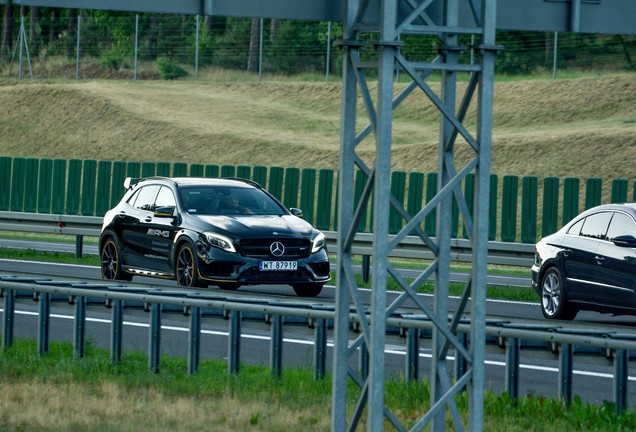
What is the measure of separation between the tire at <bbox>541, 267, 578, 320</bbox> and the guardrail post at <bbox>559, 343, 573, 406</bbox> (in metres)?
6.91

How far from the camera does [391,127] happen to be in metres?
9.20

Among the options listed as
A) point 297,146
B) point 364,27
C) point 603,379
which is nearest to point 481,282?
point 364,27

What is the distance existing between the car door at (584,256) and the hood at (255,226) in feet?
11.8

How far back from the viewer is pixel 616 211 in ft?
61.5

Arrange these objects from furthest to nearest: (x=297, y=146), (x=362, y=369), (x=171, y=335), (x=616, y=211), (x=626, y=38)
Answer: (x=626, y=38), (x=297, y=146), (x=616, y=211), (x=171, y=335), (x=362, y=369)

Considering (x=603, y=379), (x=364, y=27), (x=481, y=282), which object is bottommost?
(x=603, y=379)

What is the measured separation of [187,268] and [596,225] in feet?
17.7

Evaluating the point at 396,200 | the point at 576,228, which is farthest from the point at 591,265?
the point at 396,200

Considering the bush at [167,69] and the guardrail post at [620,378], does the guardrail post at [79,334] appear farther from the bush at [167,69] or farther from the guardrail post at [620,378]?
the bush at [167,69]

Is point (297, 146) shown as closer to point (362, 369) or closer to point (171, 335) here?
point (171, 335)

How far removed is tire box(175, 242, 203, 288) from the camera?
66.6 ft

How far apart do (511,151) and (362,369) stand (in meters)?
30.0

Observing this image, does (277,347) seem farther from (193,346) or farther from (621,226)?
(621,226)

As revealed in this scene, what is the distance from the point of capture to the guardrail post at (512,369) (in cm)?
1209
